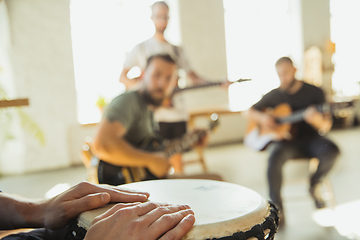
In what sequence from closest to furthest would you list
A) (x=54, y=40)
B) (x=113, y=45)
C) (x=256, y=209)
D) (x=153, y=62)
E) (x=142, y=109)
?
(x=256, y=209) → (x=142, y=109) → (x=153, y=62) → (x=54, y=40) → (x=113, y=45)

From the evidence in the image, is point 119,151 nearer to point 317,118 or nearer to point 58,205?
point 58,205

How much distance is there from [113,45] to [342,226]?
4070mm

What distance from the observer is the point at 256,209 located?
77 centimetres

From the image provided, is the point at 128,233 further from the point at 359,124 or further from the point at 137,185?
the point at 359,124

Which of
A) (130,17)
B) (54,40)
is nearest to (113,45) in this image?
(130,17)

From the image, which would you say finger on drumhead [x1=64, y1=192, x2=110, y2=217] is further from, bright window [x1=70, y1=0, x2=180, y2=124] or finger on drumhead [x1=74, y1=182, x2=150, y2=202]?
bright window [x1=70, y1=0, x2=180, y2=124]

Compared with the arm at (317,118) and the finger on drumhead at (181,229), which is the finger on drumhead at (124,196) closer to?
the finger on drumhead at (181,229)

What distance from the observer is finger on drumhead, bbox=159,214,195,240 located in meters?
0.63

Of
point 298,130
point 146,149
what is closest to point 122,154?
point 146,149

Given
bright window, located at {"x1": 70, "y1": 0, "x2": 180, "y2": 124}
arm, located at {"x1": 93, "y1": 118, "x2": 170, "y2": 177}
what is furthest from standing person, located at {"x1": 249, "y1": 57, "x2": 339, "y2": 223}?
bright window, located at {"x1": 70, "y1": 0, "x2": 180, "y2": 124}

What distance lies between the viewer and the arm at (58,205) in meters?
0.76

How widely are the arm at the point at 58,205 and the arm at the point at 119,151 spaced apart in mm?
829

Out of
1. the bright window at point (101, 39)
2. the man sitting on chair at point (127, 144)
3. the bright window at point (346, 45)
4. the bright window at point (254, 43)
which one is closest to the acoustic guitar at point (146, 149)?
the man sitting on chair at point (127, 144)

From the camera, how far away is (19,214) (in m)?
0.84
